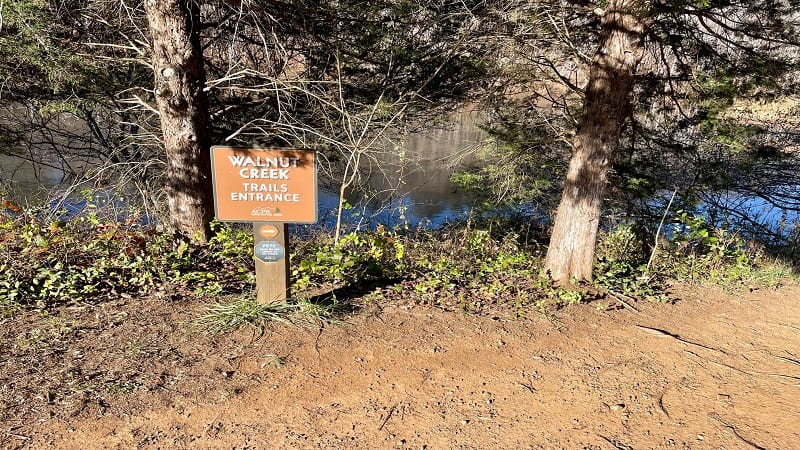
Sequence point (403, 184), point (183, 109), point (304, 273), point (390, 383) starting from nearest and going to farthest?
point (390, 383) < point (304, 273) < point (183, 109) < point (403, 184)

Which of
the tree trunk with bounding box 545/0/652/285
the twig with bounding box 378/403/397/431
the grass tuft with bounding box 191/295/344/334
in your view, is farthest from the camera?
the tree trunk with bounding box 545/0/652/285

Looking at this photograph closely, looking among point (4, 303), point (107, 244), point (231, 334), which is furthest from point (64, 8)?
point (231, 334)

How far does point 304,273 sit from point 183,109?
2487 mm

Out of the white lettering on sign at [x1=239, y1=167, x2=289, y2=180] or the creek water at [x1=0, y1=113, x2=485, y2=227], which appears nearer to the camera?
the white lettering on sign at [x1=239, y1=167, x2=289, y2=180]

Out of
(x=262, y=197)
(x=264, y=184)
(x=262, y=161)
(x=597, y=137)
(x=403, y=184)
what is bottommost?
(x=403, y=184)

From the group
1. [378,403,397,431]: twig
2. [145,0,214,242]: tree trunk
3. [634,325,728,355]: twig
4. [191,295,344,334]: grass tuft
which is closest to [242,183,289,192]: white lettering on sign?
[191,295,344,334]: grass tuft

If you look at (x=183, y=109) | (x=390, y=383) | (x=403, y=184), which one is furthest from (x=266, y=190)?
(x=403, y=184)

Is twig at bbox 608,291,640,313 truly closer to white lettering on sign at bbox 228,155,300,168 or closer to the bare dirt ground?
the bare dirt ground

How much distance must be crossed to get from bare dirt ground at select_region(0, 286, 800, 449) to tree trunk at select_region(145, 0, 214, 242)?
6.25ft

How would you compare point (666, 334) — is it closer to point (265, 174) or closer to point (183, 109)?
point (265, 174)

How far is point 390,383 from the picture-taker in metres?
3.33

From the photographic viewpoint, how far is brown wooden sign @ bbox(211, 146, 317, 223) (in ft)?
12.3

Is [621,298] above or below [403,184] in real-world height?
below

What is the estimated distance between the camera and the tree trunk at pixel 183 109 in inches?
208
